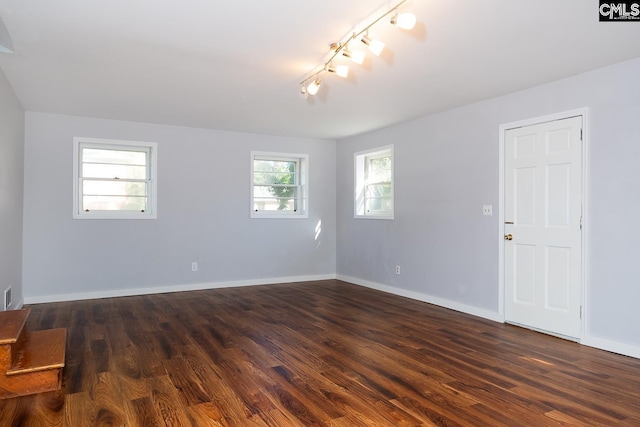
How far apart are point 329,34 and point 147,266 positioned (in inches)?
170

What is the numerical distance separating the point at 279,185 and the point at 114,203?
247cm

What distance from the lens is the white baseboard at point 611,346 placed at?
3240 millimetres

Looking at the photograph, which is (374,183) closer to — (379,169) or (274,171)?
(379,169)

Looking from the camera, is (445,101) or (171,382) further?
(445,101)

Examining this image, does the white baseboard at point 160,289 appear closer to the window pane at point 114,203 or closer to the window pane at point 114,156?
the window pane at point 114,203

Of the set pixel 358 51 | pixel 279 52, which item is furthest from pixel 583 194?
pixel 279 52

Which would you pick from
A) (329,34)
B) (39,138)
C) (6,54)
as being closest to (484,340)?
(329,34)

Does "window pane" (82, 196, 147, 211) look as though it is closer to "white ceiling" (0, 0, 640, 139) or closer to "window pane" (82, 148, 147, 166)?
"window pane" (82, 148, 147, 166)

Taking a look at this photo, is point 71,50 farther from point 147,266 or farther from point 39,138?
point 147,266

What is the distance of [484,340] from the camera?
144 inches

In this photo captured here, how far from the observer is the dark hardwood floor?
227cm
